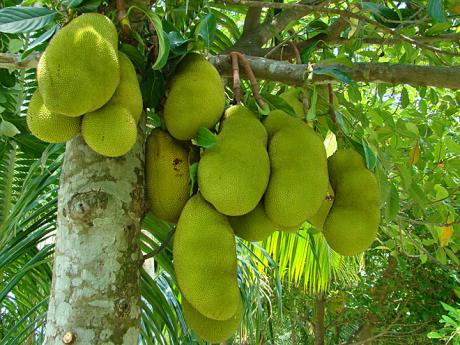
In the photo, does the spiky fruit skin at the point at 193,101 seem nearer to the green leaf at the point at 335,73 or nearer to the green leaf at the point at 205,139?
the green leaf at the point at 205,139

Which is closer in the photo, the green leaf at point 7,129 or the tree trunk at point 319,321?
the green leaf at point 7,129

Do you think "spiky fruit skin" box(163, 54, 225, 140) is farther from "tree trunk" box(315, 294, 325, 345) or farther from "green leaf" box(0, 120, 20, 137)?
"tree trunk" box(315, 294, 325, 345)

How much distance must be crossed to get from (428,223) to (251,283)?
66 cm

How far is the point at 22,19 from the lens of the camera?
1.04 meters

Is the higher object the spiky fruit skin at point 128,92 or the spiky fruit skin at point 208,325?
the spiky fruit skin at point 128,92

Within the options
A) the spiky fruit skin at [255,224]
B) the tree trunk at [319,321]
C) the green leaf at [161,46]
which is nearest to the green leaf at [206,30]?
the green leaf at [161,46]

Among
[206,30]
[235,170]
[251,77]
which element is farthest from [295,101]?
[235,170]

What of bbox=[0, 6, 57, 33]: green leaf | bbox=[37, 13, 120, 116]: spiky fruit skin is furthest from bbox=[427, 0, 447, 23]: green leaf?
bbox=[0, 6, 57, 33]: green leaf

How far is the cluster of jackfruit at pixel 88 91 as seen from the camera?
898 millimetres

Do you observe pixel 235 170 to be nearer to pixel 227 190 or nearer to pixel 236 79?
pixel 227 190

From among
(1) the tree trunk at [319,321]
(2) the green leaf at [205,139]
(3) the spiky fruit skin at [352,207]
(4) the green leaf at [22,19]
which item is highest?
(4) the green leaf at [22,19]

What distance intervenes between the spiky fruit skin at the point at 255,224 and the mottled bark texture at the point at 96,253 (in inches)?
9.0

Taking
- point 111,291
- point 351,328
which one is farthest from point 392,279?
point 111,291

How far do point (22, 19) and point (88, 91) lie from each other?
271mm
